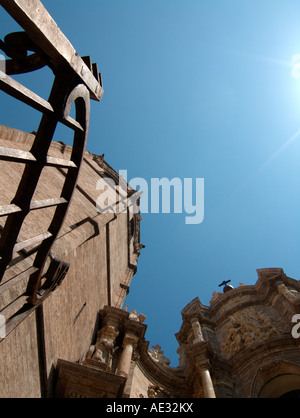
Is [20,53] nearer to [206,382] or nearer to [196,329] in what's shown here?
[206,382]

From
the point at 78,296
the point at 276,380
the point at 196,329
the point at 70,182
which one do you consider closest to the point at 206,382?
the point at 276,380

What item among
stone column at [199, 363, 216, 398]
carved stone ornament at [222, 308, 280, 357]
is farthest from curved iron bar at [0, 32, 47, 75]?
carved stone ornament at [222, 308, 280, 357]

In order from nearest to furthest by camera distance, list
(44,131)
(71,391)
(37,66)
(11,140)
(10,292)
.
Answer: (44,131)
(37,66)
(10,292)
(71,391)
(11,140)

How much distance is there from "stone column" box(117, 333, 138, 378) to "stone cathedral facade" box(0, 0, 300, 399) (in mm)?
37

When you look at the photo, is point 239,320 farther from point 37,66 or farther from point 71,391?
point 37,66

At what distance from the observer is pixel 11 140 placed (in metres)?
9.03

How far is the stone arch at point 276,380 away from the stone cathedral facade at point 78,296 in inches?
1.5

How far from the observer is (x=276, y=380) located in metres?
10.8

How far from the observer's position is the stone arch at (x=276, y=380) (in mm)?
10469

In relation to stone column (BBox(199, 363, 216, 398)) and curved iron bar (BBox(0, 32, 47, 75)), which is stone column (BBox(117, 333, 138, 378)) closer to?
stone column (BBox(199, 363, 216, 398))

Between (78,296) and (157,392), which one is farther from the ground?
(78,296)

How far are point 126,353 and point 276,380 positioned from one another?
5.19 metres
